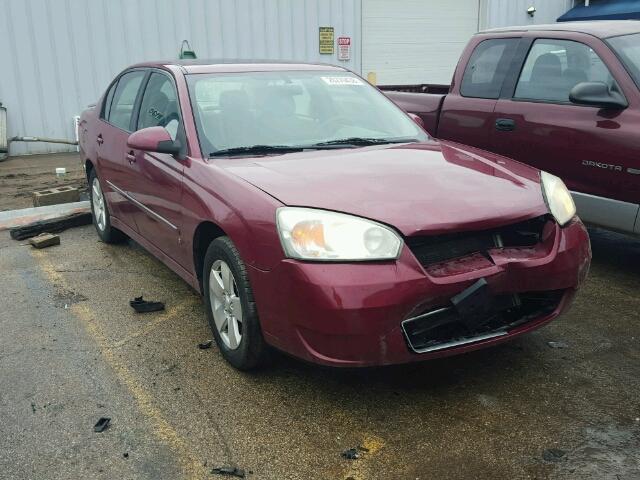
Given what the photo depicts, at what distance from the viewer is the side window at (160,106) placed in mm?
3924

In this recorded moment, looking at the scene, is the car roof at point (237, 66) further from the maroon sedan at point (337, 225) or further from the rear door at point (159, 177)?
the rear door at point (159, 177)

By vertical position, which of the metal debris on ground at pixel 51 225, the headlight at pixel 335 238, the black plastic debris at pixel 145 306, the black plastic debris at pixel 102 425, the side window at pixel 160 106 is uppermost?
the side window at pixel 160 106

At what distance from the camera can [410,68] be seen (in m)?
13.8

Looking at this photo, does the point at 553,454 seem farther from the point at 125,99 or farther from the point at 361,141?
the point at 125,99

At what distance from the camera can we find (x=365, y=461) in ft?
8.33

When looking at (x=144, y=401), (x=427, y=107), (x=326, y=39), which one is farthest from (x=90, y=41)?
(x=144, y=401)

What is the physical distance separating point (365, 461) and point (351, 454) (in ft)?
0.23

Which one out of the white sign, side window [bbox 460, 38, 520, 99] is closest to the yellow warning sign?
the white sign

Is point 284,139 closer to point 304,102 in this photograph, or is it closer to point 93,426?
point 304,102

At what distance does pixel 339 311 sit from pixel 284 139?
1479 mm

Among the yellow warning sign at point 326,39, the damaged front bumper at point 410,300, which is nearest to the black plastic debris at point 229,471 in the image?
the damaged front bumper at point 410,300

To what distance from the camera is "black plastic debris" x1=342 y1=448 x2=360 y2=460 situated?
8.41 feet

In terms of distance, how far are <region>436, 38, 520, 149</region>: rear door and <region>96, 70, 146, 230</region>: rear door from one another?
2.65 m

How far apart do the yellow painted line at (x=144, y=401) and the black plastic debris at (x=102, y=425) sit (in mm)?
154
